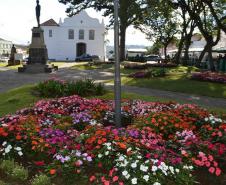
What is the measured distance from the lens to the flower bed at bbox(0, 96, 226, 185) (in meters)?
5.41

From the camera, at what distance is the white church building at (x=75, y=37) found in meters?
74.9

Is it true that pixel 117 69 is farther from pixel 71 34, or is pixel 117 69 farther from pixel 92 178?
pixel 71 34

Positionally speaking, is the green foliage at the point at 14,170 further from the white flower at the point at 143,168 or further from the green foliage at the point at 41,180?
the white flower at the point at 143,168

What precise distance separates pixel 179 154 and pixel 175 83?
14.9 meters

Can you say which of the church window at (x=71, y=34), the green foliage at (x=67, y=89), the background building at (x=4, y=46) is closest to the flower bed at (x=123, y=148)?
the green foliage at (x=67, y=89)

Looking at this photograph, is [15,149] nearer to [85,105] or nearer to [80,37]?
[85,105]

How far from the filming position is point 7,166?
19.6 feet

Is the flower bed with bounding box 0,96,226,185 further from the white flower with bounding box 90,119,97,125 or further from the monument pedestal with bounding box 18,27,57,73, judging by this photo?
the monument pedestal with bounding box 18,27,57,73

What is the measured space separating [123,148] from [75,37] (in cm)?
7059

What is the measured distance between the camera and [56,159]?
19.3ft

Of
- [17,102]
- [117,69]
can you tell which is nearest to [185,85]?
[17,102]

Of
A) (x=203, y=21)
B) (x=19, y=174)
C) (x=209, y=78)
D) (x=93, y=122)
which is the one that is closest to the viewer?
(x=19, y=174)

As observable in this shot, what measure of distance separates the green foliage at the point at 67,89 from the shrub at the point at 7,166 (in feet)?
27.1

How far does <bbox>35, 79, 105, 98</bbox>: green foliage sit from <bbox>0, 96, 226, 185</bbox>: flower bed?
5960 millimetres
